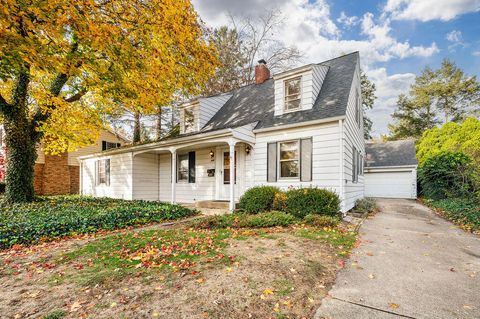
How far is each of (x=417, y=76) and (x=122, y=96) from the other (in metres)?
34.9

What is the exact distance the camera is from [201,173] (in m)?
11.2

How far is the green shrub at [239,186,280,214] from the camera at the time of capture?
795 cm

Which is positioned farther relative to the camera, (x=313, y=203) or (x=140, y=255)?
(x=313, y=203)

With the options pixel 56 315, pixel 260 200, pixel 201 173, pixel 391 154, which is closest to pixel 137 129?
pixel 201 173

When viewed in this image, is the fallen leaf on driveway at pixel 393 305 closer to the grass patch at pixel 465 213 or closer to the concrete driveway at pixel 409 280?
the concrete driveway at pixel 409 280

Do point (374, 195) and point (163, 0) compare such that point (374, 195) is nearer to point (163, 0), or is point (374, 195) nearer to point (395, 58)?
point (395, 58)

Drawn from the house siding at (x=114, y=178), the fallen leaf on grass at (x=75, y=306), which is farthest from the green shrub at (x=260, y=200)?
the house siding at (x=114, y=178)

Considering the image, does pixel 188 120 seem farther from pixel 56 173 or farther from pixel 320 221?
pixel 56 173

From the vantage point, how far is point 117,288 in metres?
2.90

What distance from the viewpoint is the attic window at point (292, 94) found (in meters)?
9.37

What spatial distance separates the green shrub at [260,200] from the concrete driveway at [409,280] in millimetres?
3023

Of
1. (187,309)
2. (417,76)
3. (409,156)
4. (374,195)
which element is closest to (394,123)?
(417,76)

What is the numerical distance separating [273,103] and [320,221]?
6.05 meters

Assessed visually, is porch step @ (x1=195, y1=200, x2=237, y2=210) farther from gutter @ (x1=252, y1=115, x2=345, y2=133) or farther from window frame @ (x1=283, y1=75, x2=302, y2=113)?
window frame @ (x1=283, y1=75, x2=302, y2=113)
